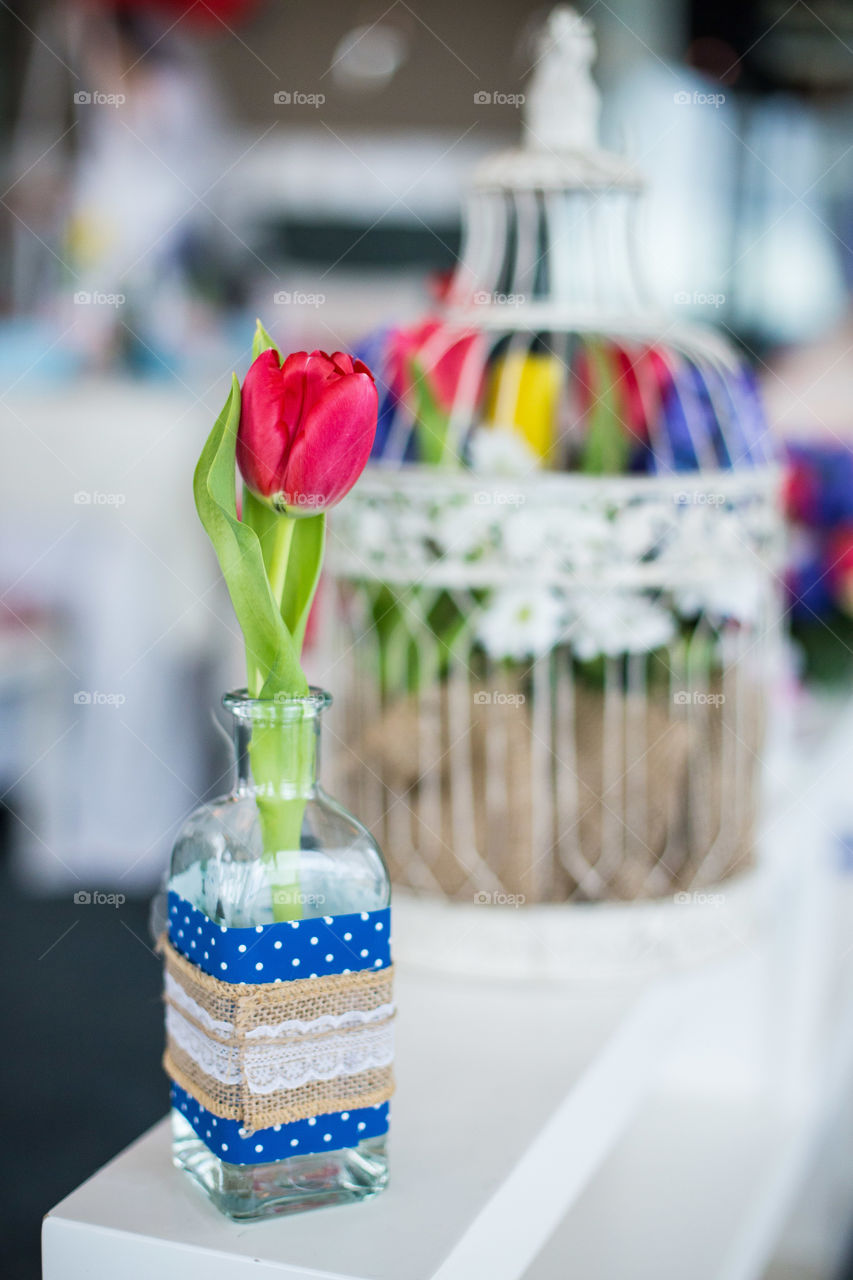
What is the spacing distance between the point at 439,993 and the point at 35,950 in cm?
128

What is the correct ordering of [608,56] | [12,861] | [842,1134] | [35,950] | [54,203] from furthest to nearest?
[608,56] → [54,203] → [12,861] → [35,950] → [842,1134]

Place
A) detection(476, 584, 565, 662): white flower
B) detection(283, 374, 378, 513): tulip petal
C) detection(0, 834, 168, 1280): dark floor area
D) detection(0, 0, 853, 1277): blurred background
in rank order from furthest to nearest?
detection(0, 0, 853, 1277): blurred background < detection(0, 834, 168, 1280): dark floor area < detection(476, 584, 565, 662): white flower < detection(283, 374, 378, 513): tulip petal

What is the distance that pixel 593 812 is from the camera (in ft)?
2.53

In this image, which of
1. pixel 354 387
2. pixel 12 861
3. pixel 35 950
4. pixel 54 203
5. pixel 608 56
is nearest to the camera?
pixel 354 387

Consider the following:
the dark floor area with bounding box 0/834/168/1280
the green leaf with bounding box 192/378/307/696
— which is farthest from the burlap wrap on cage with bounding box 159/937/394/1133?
the dark floor area with bounding box 0/834/168/1280

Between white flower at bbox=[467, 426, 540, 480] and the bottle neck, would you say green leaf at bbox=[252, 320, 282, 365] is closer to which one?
the bottle neck

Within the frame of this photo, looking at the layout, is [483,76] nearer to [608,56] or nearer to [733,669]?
[608,56]

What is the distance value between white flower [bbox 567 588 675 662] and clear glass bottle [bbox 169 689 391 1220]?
0.94ft

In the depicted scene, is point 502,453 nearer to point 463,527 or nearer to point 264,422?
point 463,527

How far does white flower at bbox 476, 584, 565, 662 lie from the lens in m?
0.75

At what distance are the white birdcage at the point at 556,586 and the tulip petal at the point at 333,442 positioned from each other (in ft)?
0.99

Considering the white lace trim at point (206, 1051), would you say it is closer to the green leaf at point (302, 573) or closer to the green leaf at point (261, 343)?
the green leaf at point (302, 573)

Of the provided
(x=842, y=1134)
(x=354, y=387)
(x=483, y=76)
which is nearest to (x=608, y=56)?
(x=483, y=76)

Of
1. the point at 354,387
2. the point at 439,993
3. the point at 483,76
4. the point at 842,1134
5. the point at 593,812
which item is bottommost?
the point at 842,1134
